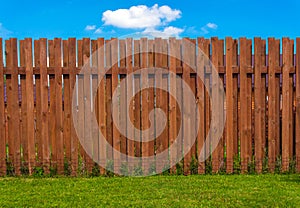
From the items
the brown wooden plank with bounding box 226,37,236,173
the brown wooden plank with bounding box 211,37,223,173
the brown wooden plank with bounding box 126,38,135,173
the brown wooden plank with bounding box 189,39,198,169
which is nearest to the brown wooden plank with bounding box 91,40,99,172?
the brown wooden plank with bounding box 126,38,135,173

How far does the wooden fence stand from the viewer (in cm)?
563

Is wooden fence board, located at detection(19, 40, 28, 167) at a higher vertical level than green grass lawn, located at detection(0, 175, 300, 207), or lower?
higher

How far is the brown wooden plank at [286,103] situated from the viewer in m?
5.93

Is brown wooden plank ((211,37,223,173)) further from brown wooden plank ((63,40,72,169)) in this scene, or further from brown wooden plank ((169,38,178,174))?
brown wooden plank ((63,40,72,169))

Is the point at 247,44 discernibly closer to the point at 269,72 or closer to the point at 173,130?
the point at 269,72

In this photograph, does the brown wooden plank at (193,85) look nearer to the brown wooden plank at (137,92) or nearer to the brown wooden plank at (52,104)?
the brown wooden plank at (137,92)

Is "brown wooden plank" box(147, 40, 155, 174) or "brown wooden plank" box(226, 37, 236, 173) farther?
"brown wooden plank" box(226, 37, 236, 173)

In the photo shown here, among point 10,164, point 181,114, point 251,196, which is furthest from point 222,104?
point 10,164

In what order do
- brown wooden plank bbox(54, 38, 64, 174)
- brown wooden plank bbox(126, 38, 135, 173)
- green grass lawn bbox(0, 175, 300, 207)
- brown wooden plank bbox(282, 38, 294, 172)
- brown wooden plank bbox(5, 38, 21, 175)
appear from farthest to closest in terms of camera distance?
brown wooden plank bbox(282, 38, 294, 172) < brown wooden plank bbox(5, 38, 21, 175) < brown wooden plank bbox(54, 38, 64, 174) < brown wooden plank bbox(126, 38, 135, 173) < green grass lawn bbox(0, 175, 300, 207)

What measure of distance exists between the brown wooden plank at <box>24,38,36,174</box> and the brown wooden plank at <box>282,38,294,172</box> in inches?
163

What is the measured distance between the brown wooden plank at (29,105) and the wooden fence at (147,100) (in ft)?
0.05

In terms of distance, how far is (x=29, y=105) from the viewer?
230 inches

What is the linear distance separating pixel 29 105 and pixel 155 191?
8.44 feet

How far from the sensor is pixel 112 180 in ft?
17.9
